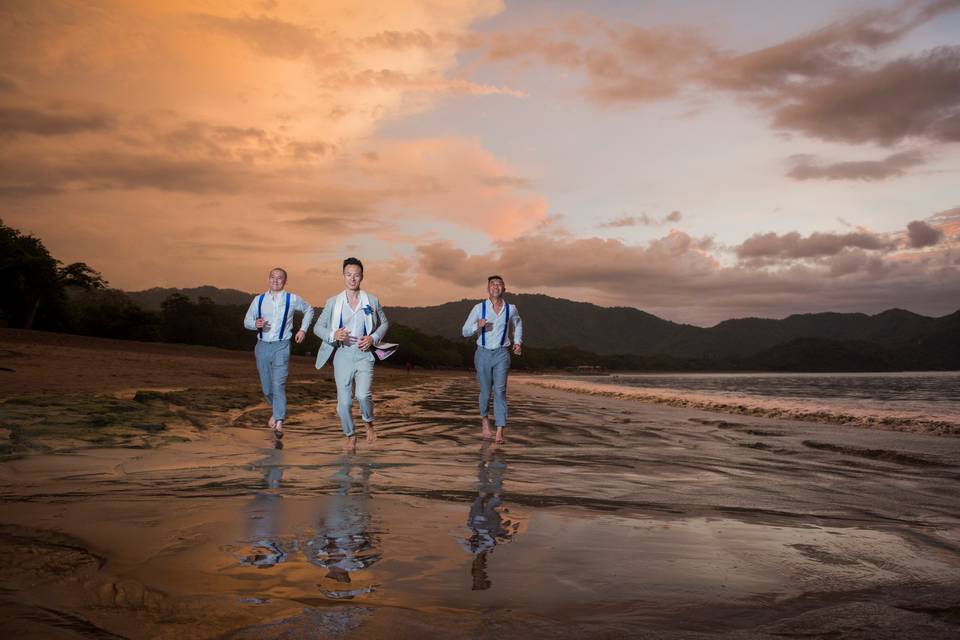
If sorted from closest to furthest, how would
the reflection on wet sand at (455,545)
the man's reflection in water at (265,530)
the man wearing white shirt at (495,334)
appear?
the reflection on wet sand at (455,545) < the man's reflection in water at (265,530) < the man wearing white shirt at (495,334)

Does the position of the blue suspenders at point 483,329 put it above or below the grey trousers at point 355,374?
above

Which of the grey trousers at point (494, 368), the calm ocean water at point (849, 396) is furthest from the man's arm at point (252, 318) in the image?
the calm ocean water at point (849, 396)

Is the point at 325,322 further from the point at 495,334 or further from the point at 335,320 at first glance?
the point at 495,334

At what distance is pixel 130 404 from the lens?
1062cm

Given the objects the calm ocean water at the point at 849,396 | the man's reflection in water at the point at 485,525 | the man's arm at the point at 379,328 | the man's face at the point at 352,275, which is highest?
the man's face at the point at 352,275

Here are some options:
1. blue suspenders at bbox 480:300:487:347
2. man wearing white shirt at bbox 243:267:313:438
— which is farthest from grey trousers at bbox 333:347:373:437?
blue suspenders at bbox 480:300:487:347

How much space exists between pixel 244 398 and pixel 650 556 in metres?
14.5

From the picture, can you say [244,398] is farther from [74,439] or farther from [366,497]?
[366,497]

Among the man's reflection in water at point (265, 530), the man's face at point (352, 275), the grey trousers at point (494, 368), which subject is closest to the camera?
the man's reflection in water at point (265, 530)

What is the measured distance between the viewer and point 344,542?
11.1ft

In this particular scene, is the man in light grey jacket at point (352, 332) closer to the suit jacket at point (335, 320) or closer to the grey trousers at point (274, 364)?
the suit jacket at point (335, 320)

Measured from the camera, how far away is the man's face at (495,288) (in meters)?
10.5

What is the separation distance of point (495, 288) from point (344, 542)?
7.42 metres

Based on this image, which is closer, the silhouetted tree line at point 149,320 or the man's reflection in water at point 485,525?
the man's reflection in water at point 485,525
